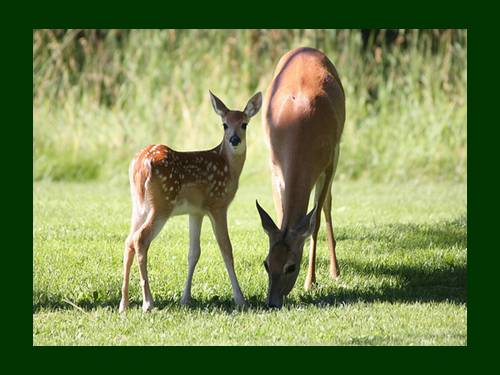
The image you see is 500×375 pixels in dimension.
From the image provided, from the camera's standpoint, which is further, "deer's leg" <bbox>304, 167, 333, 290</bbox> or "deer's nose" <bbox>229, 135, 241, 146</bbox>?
"deer's leg" <bbox>304, 167, 333, 290</bbox>

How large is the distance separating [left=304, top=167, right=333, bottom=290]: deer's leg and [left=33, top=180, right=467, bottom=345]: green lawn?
103 mm

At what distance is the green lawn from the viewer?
6.50 m

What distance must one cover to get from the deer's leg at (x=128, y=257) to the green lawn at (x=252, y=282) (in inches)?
3.5

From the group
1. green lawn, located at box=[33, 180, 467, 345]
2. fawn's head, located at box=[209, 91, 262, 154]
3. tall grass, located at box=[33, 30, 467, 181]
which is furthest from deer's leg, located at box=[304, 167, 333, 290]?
tall grass, located at box=[33, 30, 467, 181]

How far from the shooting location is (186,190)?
7.00 meters

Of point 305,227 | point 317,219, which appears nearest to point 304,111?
point 317,219

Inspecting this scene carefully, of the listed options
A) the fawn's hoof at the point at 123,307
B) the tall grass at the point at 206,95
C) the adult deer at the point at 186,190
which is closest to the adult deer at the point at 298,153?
the adult deer at the point at 186,190

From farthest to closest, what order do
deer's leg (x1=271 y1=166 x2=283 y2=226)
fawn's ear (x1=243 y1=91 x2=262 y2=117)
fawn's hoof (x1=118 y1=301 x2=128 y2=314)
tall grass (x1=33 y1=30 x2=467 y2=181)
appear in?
1. tall grass (x1=33 y1=30 x2=467 y2=181)
2. deer's leg (x1=271 y1=166 x2=283 y2=226)
3. fawn's ear (x1=243 y1=91 x2=262 y2=117)
4. fawn's hoof (x1=118 y1=301 x2=128 y2=314)

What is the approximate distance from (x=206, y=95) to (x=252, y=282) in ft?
23.7

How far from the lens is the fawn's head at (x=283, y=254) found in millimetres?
6941

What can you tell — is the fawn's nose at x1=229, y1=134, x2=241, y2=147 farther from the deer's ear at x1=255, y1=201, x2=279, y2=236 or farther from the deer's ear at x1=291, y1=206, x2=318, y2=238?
the deer's ear at x1=291, y1=206, x2=318, y2=238

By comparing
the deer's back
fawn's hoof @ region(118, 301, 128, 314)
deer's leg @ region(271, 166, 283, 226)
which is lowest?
fawn's hoof @ region(118, 301, 128, 314)

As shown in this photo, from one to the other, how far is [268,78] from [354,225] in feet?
16.1

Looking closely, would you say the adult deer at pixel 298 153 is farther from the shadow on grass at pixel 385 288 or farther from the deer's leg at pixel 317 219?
the shadow on grass at pixel 385 288
